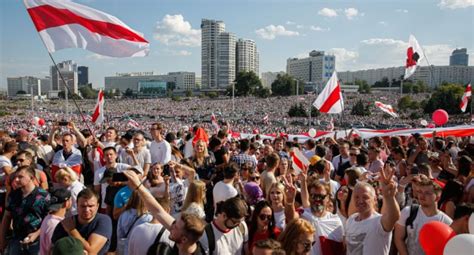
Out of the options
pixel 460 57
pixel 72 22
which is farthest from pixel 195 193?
pixel 460 57

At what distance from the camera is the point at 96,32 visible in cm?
542

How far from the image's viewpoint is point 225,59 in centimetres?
17350

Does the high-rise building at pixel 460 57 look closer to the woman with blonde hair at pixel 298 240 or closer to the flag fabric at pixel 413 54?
the flag fabric at pixel 413 54

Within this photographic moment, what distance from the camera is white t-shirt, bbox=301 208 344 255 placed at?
3434 mm

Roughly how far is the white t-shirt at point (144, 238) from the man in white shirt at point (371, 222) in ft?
4.78

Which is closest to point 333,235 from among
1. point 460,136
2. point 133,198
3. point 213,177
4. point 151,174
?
point 133,198

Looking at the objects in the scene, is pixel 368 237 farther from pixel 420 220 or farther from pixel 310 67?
pixel 310 67

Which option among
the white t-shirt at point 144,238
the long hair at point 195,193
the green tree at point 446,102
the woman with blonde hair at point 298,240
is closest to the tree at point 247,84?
the green tree at point 446,102

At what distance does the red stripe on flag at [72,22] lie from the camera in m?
5.32

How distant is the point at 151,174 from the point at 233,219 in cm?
179

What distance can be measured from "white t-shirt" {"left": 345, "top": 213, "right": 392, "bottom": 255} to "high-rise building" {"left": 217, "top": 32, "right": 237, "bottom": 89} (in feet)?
555

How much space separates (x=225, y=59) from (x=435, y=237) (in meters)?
174

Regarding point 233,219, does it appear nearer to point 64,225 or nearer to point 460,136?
point 64,225

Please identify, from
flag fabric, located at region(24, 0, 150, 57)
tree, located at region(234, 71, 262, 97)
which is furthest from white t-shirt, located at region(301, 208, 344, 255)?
tree, located at region(234, 71, 262, 97)
